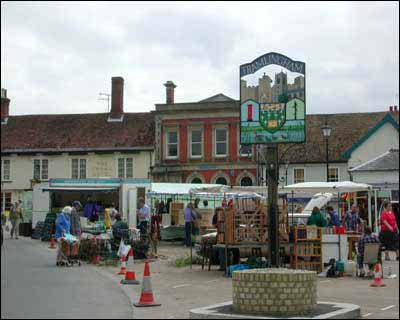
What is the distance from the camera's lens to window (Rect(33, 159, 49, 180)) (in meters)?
45.8

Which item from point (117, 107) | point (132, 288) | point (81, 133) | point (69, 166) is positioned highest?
point (117, 107)

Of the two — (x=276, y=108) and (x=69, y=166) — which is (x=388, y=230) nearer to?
(x=276, y=108)

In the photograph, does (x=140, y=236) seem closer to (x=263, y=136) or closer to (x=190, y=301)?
(x=190, y=301)

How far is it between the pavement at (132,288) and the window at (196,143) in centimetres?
1977

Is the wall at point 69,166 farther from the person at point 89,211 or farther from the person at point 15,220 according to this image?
the person at point 15,220

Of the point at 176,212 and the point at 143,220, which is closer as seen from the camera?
the point at 143,220

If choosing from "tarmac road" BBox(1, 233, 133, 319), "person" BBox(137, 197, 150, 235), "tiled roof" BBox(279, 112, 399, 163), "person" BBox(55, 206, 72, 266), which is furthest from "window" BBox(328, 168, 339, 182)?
"tarmac road" BBox(1, 233, 133, 319)

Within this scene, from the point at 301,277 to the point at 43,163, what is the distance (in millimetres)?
39323

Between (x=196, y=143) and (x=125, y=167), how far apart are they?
16.4 feet

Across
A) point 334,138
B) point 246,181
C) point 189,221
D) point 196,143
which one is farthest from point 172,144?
point 189,221

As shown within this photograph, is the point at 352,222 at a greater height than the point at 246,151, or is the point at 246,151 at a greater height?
the point at 246,151

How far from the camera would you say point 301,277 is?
8422 millimetres

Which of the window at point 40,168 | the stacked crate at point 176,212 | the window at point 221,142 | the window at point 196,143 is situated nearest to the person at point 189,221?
the stacked crate at point 176,212

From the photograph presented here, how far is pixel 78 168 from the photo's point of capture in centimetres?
4547
